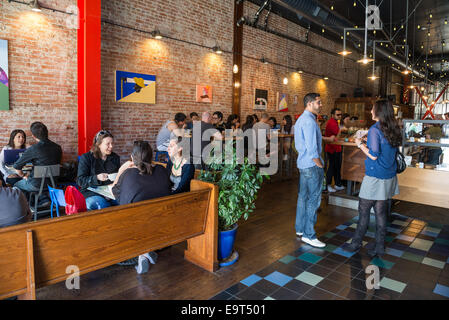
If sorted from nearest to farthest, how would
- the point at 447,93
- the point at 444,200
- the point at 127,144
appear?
1. the point at 444,200
2. the point at 127,144
3. the point at 447,93

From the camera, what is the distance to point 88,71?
5.58 metres

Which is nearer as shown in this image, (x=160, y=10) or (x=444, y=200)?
(x=444, y=200)

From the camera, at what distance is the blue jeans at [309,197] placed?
3801mm

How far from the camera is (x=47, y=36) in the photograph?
5375 mm

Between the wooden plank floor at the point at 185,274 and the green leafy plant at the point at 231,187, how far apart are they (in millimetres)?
496

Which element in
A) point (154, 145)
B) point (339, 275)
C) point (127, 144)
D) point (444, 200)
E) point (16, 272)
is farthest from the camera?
point (154, 145)

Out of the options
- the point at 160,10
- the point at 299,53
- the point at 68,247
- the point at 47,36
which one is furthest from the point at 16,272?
the point at 299,53

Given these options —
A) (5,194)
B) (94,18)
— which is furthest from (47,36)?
(5,194)

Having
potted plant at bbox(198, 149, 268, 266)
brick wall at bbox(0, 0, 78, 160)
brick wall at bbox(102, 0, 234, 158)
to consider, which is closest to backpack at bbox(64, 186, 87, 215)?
potted plant at bbox(198, 149, 268, 266)

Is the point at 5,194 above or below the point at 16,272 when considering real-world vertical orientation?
above

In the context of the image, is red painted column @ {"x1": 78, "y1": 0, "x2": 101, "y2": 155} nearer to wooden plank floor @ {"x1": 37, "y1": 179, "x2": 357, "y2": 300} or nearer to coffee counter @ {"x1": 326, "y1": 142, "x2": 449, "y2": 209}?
wooden plank floor @ {"x1": 37, "y1": 179, "x2": 357, "y2": 300}

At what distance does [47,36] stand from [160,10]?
8.25ft
